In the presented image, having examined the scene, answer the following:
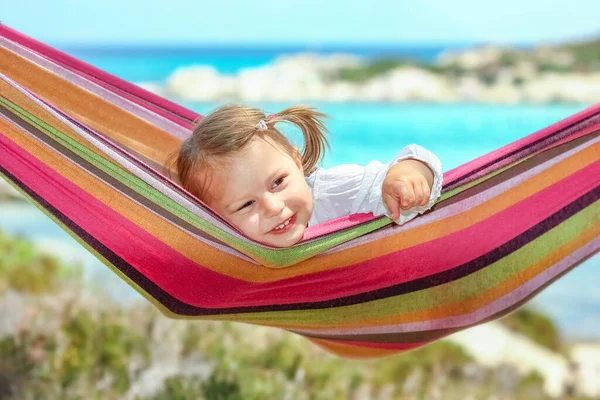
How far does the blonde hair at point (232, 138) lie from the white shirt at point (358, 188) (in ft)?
0.14

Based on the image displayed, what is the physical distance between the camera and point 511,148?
4.79 feet

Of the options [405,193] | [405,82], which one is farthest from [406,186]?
[405,82]

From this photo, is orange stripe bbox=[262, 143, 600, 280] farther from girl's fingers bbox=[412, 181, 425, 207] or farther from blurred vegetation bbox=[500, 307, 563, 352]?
blurred vegetation bbox=[500, 307, 563, 352]

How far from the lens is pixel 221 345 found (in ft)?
8.87

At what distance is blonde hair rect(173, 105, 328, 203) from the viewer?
4.42 ft

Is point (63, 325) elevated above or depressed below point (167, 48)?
below

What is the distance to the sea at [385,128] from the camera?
664cm

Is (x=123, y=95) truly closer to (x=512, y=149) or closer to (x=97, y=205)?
(x=97, y=205)

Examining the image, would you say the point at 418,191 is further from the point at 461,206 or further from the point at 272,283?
the point at 272,283

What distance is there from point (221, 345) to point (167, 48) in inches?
915

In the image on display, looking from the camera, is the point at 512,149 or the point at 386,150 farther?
the point at 386,150

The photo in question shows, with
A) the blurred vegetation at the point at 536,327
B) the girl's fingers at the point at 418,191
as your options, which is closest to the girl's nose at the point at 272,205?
the girl's fingers at the point at 418,191

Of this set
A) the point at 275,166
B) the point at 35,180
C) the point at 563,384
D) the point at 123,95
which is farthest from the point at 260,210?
the point at 563,384

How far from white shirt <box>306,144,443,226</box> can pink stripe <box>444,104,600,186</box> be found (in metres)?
0.05
